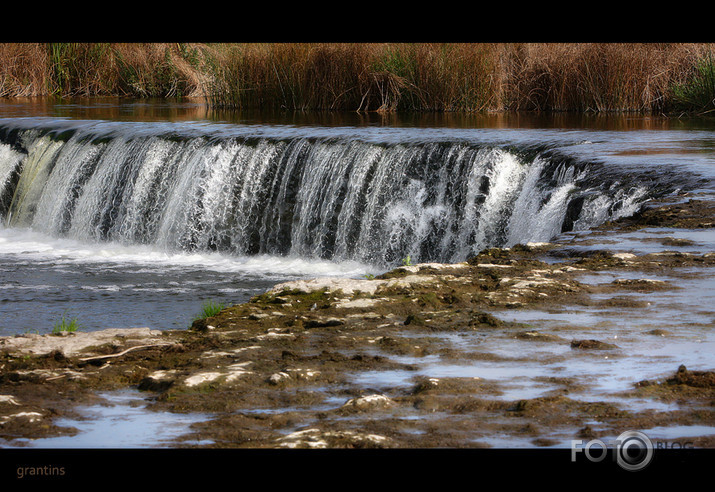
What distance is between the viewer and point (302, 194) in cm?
1284

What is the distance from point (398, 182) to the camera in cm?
1212

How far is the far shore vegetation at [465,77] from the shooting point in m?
17.4

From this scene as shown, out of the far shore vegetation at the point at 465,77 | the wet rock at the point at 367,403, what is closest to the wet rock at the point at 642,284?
the wet rock at the point at 367,403

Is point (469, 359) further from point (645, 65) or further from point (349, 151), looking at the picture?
point (645, 65)

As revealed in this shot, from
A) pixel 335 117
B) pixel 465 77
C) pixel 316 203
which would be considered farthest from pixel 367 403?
pixel 465 77

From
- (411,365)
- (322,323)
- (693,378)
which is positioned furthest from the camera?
(322,323)

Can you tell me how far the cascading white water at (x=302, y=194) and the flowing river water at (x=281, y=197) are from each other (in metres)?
0.02

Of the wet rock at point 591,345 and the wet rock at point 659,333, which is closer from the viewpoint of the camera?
the wet rock at point 591,345

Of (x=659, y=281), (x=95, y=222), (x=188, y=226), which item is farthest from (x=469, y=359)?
(x=95, y=222)

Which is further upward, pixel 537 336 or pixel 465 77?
pixel 465 77

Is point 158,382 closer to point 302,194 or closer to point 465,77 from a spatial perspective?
point 302,194

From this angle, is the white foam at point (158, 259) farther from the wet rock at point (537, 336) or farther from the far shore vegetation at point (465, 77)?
the wet rock at point (537, 336)
